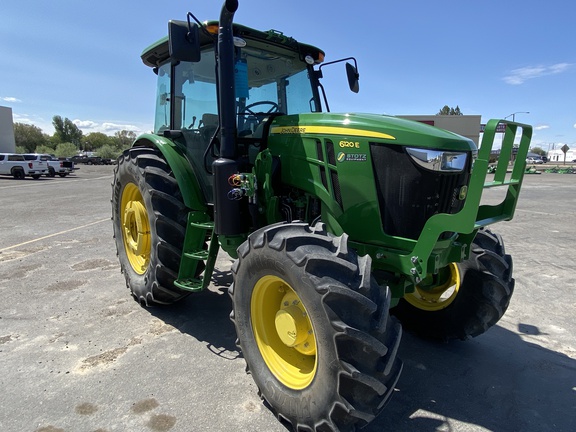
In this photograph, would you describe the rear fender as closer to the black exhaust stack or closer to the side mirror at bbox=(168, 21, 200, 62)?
the black exhaust stack

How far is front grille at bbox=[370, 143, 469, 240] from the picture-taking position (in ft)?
8.59

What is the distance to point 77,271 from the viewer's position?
17.9 feet

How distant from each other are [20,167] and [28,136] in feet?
211

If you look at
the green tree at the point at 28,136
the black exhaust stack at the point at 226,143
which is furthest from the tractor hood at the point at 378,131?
the green tree at the point at 28,136

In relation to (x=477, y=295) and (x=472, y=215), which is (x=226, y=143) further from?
(x=477, y=295)

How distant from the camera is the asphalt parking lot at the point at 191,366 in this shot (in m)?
2.54

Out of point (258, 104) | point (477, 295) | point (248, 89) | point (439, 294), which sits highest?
point (248, 89)

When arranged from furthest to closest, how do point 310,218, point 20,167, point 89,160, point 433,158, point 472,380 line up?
point 89,160 < point 20,167 < point 310,218 < point 472,380 < point 433,158

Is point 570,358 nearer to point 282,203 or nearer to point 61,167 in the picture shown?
point 282,203

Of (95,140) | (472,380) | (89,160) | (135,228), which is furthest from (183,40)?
(95,140)

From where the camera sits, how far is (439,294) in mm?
3654

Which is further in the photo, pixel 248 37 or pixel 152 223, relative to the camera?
pixel 152 223

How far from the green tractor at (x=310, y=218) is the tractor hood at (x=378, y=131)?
11mm

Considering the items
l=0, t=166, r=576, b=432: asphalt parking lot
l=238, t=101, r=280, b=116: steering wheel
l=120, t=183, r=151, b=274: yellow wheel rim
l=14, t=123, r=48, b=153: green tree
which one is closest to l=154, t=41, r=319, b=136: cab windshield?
l=238, t=101, r=280, b=116: steering wheel
